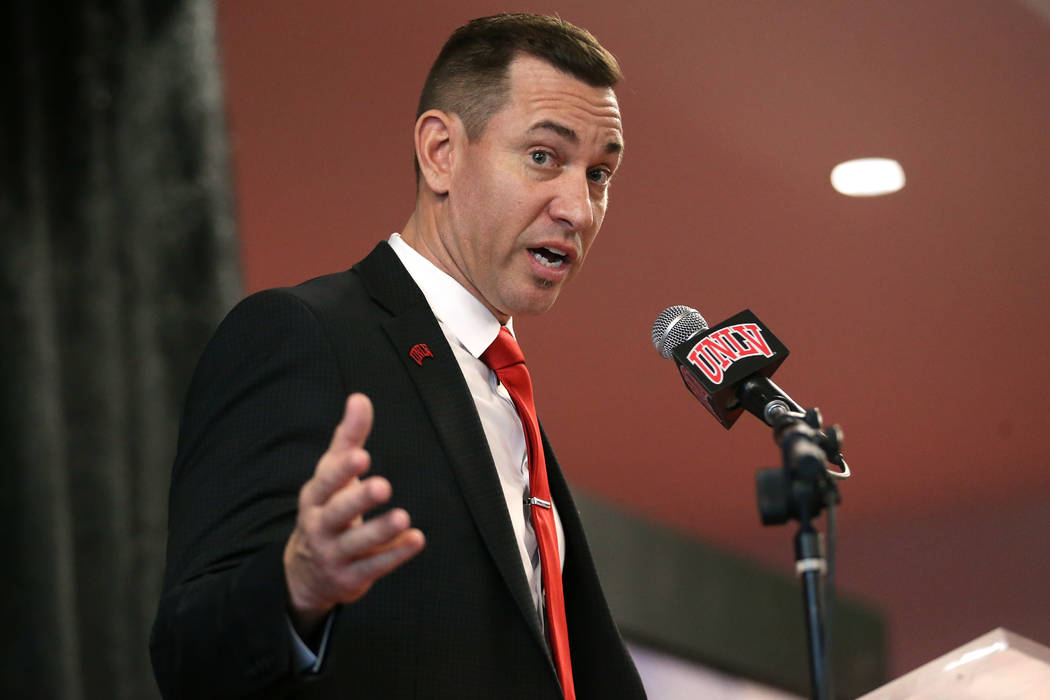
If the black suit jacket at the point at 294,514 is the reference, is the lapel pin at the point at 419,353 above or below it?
above

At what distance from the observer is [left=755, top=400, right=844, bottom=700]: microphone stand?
1.07 metres

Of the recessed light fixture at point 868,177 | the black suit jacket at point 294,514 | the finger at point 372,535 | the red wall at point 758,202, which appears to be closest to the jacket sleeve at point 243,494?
the black suit jacket at point 294,514

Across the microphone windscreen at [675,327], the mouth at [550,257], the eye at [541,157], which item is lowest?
the microphone windscreen at [675,327]

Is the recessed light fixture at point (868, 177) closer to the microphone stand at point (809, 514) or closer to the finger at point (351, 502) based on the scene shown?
the microphone stand at point (809, 514)

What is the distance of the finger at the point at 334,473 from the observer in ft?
3.25

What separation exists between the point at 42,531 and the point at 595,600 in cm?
95

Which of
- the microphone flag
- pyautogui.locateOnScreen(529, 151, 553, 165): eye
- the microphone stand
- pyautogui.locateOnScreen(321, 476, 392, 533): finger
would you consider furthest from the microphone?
pyautogui.locateOnScreen(321, 476, 392, 533): finger

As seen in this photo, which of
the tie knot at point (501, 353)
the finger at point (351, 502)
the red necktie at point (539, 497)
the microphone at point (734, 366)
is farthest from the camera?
the tie knot at point (501, 353)

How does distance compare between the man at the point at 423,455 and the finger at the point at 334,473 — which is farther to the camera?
the man at the point at 423,455

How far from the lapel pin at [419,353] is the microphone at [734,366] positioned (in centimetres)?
30

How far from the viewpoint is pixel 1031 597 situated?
827cm

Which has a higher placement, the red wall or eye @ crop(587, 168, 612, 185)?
the red wall

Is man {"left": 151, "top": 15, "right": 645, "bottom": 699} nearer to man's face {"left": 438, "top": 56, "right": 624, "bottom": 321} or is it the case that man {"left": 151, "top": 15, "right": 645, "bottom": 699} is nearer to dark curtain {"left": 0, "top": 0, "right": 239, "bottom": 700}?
man's face {"left": 438, "top": 56, "right": 624, "bottom": 321}

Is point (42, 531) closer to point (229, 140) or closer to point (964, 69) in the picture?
point (229, 140)
